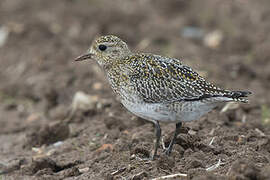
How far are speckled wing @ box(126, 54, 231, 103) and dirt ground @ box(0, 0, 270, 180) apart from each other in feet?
2.46

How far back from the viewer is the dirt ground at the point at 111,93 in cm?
724

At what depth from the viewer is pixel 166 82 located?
23.5 ft

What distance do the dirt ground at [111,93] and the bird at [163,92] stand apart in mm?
527

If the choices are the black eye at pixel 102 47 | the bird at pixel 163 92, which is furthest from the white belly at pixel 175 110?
the black eye at pixel 102 47

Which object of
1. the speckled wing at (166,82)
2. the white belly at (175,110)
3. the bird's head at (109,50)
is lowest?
the white belly at (175,110)

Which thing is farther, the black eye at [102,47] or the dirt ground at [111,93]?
the black eye at [102,47]

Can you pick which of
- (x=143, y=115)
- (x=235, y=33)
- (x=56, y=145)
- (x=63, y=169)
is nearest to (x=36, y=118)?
(x=56, y=145)

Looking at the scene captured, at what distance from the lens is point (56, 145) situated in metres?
8.88

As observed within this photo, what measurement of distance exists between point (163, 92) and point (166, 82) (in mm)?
147

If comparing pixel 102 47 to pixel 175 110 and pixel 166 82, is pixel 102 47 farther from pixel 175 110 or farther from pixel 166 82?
pixel 175 110

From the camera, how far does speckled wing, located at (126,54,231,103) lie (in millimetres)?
7047

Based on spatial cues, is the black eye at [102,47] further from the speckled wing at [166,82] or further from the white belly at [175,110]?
the white belly at [175,110]

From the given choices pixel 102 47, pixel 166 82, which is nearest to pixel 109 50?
pixel 102 47

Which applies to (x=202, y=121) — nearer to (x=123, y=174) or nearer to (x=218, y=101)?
(x=218, y=101)
